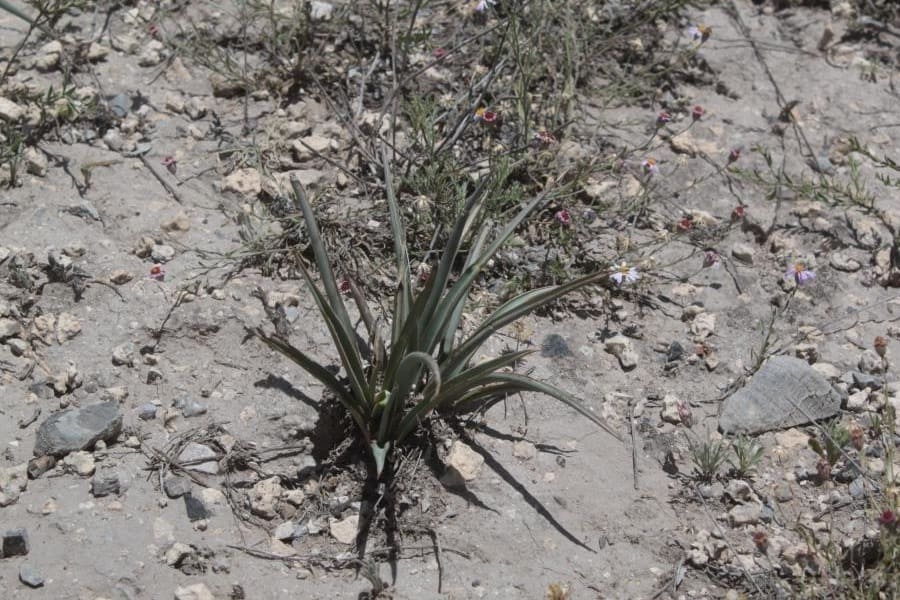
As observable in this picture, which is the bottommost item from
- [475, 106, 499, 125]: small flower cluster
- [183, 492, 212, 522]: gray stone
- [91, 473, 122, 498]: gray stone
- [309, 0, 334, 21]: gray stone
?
[183, 492, 212, 522]: gray stone

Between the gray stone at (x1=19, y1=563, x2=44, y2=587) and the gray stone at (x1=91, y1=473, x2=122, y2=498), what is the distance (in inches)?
9.8

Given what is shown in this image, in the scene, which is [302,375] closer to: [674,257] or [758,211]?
[674,257]

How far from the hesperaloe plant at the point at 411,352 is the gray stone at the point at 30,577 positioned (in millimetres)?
785

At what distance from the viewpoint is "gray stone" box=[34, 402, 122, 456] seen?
250 centimetres

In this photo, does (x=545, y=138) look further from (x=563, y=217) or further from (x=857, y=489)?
(x=857, y=489)

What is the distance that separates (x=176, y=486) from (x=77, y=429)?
32 centimetres

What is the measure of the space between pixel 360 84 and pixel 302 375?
1496mm

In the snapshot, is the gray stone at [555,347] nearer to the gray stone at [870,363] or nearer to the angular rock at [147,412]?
the gray stone at [870,363]

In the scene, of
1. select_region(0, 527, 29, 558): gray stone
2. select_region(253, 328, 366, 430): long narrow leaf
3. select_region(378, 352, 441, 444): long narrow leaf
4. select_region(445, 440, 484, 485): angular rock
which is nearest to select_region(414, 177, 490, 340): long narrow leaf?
select_region(378, 352, 441, 444): long narrow leaf

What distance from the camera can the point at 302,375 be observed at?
2836mm

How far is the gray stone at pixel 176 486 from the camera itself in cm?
249

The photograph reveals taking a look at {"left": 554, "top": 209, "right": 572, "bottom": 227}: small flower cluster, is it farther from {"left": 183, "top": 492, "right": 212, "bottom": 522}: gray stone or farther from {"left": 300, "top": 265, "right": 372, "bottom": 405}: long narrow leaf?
{"left": 183, "top": 492, "right": 212, "bottom": 522}: gray stone

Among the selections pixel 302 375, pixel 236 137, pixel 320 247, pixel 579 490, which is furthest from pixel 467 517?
pixel 236 137

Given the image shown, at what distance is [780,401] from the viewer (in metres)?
2.94
